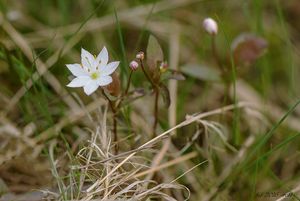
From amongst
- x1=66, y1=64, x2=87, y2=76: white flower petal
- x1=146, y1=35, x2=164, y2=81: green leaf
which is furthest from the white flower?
x1=146, y1=35, x2=164, y2=81: green leaf

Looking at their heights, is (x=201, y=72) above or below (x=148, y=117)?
above

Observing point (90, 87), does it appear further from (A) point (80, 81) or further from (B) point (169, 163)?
(B) point (169, 163)

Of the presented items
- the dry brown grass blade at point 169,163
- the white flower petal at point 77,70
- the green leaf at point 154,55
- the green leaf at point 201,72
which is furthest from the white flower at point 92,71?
the green leaf at point 201,72

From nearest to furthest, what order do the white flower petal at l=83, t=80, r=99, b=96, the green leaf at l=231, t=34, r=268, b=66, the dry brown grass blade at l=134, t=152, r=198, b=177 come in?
1. the white flower petal at l=83, t=80, r=99, b=96
2. the dry brown grass blade at l=134, t=152, r=198, b=177
3. the green leaf at l=231, t=34, r=268, b=66

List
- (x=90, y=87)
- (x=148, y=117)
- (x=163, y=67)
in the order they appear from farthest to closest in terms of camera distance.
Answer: (x=148, y=117), (x=163, y=67), (x=90, y=87)

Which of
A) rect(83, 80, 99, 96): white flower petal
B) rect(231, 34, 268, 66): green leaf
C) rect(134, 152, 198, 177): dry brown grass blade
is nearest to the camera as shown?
rect(83, 80, 99, 96): white flower petal

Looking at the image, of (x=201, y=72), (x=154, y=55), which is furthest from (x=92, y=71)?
(x=201, y=72)

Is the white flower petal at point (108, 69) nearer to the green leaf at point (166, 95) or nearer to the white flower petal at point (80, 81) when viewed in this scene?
the white flower petal at point (80, 81)

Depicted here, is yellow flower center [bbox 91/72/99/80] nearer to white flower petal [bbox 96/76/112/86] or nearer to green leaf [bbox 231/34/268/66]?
white flower petal [bbox 96/76/112/86]
